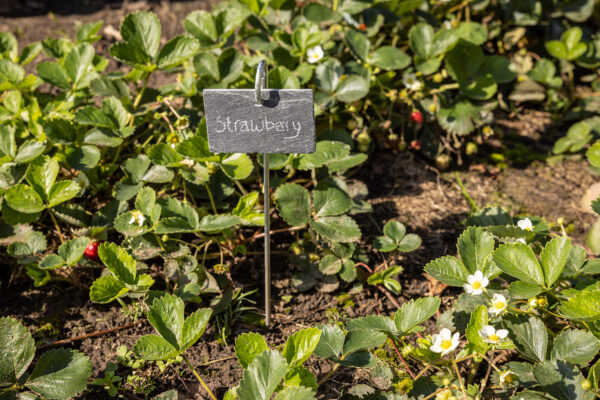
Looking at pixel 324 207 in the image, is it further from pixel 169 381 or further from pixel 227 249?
pixel 169 381

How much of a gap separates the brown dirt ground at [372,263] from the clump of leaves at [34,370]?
0.52 ft

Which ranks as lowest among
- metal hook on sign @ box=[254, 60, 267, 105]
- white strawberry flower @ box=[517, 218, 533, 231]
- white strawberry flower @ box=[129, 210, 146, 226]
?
white strawberry flower @ box=[517, 218, 533, 231]

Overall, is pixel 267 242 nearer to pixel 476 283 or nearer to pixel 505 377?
pixel 476 283

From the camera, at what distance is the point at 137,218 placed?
5.49 ft

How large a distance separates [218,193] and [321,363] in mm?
738

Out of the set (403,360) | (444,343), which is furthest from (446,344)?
(403,360)

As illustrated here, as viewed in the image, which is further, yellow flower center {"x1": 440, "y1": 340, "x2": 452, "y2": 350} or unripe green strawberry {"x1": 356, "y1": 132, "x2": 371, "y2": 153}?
unripe green strawberry {"x1": 356, "y1": 132, "x2": 371, "y2": 153}

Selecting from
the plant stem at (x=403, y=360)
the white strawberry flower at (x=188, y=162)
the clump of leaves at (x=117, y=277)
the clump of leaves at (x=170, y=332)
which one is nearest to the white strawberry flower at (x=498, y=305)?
the plant stem at (x=403, y=360)

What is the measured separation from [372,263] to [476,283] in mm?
546

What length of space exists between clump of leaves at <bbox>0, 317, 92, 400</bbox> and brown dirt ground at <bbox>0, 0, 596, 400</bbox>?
6.2 inches

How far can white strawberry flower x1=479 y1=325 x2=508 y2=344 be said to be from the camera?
50.3 inches

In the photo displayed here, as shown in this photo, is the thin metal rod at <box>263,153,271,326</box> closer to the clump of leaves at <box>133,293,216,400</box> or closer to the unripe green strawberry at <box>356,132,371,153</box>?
the clump of leaves at <box>133,293,216,400</box>

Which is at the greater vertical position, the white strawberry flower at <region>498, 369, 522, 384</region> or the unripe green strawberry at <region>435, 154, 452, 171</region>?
the unripe green strawberry at <region>435, 154, 452, 171</region>

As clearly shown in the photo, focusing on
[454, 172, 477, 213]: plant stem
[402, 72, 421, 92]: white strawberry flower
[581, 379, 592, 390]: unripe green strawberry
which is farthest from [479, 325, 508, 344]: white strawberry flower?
[402, 72, 421, 92]: white strawberry flower
